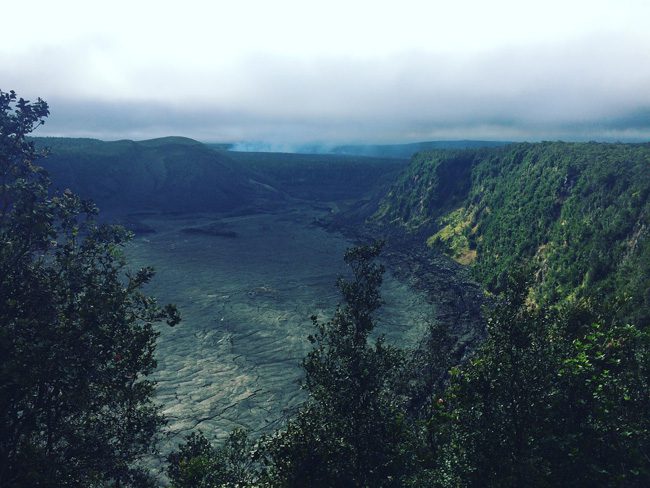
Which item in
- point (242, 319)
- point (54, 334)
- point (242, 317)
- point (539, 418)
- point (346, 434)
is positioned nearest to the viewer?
point (54, 334)

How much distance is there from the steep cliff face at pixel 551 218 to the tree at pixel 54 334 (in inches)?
948

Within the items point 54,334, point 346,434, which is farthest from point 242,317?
point 54,334

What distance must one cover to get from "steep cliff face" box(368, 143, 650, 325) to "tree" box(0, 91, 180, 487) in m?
24.1

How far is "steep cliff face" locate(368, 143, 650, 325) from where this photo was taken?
74.8m

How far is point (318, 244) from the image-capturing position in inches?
6324

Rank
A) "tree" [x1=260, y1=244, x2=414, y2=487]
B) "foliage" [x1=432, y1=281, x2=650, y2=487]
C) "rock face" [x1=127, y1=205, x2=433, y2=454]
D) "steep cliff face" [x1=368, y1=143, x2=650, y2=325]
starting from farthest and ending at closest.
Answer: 1. "steep cliff face" [x1=368, y1=143, x2=650, y2=325]
2. "rock face" [x1=127, y1=205, x2=433, y2=454]
3. "foliage" [x1=432, y1=281, x2=650, y2=487]
4. "tree" [x1=260, y1=244, x2=414, y2=487]

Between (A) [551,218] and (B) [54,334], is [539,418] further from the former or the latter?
(A) [551,218]

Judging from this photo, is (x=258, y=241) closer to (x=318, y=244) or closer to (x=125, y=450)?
(x=318, y=244)

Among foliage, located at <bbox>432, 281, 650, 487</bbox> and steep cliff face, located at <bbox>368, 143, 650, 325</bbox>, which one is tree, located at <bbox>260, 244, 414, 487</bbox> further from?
steep cliff face, located at <bbox>368, 143, 650, 325</bbox>

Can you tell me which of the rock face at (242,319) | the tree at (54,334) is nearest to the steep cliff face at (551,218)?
the tree at (54,334)

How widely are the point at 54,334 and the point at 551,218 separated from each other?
108m

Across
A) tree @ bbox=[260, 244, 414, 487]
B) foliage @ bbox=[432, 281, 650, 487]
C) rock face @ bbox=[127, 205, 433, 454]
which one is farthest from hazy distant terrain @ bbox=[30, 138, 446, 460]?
foliage @ bbox=[432, 281, 650, 487]

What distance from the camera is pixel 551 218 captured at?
352 ft

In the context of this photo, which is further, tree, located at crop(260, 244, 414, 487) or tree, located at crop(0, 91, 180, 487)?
tree, located at crop(260, 244, 414, 487)
